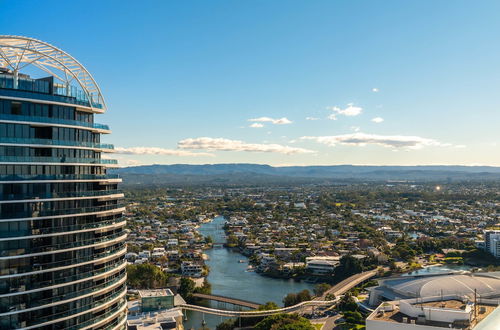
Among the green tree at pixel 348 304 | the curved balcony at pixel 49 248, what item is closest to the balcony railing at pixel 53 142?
the curved balcony at pixel 49 248

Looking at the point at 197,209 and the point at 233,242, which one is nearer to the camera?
the point at 233,242

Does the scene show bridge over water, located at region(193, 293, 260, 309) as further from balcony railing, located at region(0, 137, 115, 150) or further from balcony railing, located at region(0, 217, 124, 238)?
balcony railing, located at region(0, 137, 115, 150)

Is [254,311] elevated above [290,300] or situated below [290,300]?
above

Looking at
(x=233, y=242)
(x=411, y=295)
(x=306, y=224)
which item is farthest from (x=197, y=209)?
(x=411, y=295)

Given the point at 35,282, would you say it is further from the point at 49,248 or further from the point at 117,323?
the point at 117,323

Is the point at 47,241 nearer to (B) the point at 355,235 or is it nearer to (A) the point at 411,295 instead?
(A) the point at 411,295

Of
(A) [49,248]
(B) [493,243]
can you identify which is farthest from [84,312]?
(B) [493,243]

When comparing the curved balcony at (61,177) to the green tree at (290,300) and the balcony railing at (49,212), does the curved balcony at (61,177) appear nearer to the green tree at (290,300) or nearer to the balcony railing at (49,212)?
the balcony railing at (49,212)
